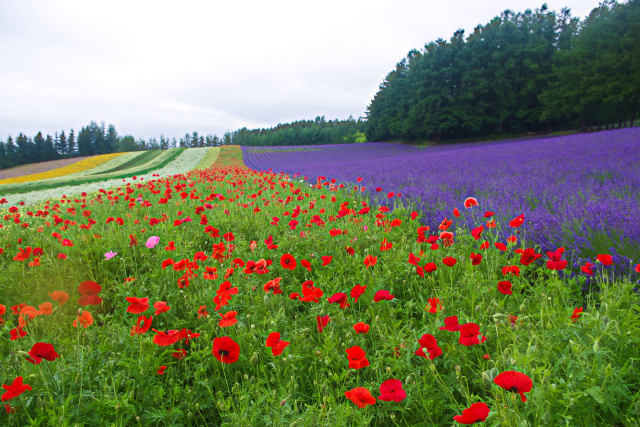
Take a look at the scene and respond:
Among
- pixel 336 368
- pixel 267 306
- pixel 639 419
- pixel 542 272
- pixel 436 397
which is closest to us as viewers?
pixel 639 419

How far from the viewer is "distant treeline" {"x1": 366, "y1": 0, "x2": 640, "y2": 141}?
87.5ft

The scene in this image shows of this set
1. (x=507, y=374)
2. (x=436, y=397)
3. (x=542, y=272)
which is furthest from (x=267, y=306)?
(x=542, y=272)

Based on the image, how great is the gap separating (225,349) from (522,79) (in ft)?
131

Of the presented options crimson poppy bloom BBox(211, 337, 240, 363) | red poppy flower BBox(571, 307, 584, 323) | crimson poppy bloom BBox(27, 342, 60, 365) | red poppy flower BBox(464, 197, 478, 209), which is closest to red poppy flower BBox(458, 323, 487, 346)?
red poppy flower BBox(571, 307, 584, 323)

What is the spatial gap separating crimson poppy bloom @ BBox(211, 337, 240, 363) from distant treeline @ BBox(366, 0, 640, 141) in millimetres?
34747

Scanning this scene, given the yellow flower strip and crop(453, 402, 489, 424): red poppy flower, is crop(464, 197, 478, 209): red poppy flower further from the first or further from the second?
the yellow flower strip

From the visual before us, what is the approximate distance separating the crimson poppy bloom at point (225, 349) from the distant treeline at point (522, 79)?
34747 mm

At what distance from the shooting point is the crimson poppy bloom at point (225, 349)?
1163mm

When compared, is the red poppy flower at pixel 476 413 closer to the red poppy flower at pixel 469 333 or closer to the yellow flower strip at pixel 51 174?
the red poppy flower at pixel 469 333


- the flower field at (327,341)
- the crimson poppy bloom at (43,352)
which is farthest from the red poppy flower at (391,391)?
the crimson poppy bloom at (43,352)

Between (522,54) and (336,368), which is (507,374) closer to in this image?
(336,368)

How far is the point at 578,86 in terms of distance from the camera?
27.9 m

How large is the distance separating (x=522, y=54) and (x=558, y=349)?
132ft

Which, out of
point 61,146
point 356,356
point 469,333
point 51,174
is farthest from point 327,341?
point 61,146
